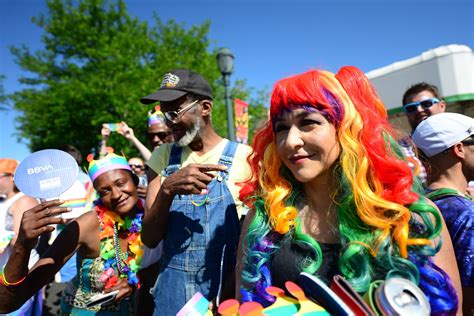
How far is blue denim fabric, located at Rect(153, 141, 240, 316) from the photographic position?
1941 mm

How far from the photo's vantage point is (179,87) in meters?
2.24

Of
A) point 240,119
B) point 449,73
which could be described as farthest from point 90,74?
point 449,73

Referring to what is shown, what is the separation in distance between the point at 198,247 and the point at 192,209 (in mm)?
231

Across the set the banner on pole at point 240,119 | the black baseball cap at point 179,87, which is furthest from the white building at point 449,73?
the black baseball cap at point 179,87

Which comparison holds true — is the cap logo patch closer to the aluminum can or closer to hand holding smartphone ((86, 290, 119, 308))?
hand holding smartphone ((86, 290, 119, 308))

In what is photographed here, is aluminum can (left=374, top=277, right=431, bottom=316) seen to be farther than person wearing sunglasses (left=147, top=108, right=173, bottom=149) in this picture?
No

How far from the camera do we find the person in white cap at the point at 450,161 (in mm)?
1702

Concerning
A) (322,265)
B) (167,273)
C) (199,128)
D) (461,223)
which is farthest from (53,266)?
(461,223)

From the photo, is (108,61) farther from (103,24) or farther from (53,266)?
(53,266)

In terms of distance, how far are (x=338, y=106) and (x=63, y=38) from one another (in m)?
15.8

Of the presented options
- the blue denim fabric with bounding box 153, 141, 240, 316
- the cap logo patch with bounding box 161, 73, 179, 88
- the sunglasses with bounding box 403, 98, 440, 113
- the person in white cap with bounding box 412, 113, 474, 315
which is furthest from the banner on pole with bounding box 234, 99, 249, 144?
the person in white cap with bounding box 412, 113, 474, 315

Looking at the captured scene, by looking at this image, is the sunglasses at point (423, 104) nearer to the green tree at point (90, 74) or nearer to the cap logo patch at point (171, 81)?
the cap logo patch at point (171, 81)

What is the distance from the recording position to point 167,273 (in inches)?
79.5

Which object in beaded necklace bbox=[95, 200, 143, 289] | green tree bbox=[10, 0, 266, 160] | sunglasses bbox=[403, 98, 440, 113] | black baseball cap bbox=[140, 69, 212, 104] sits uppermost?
green tree bbox=[10, 0, 266, 160]
